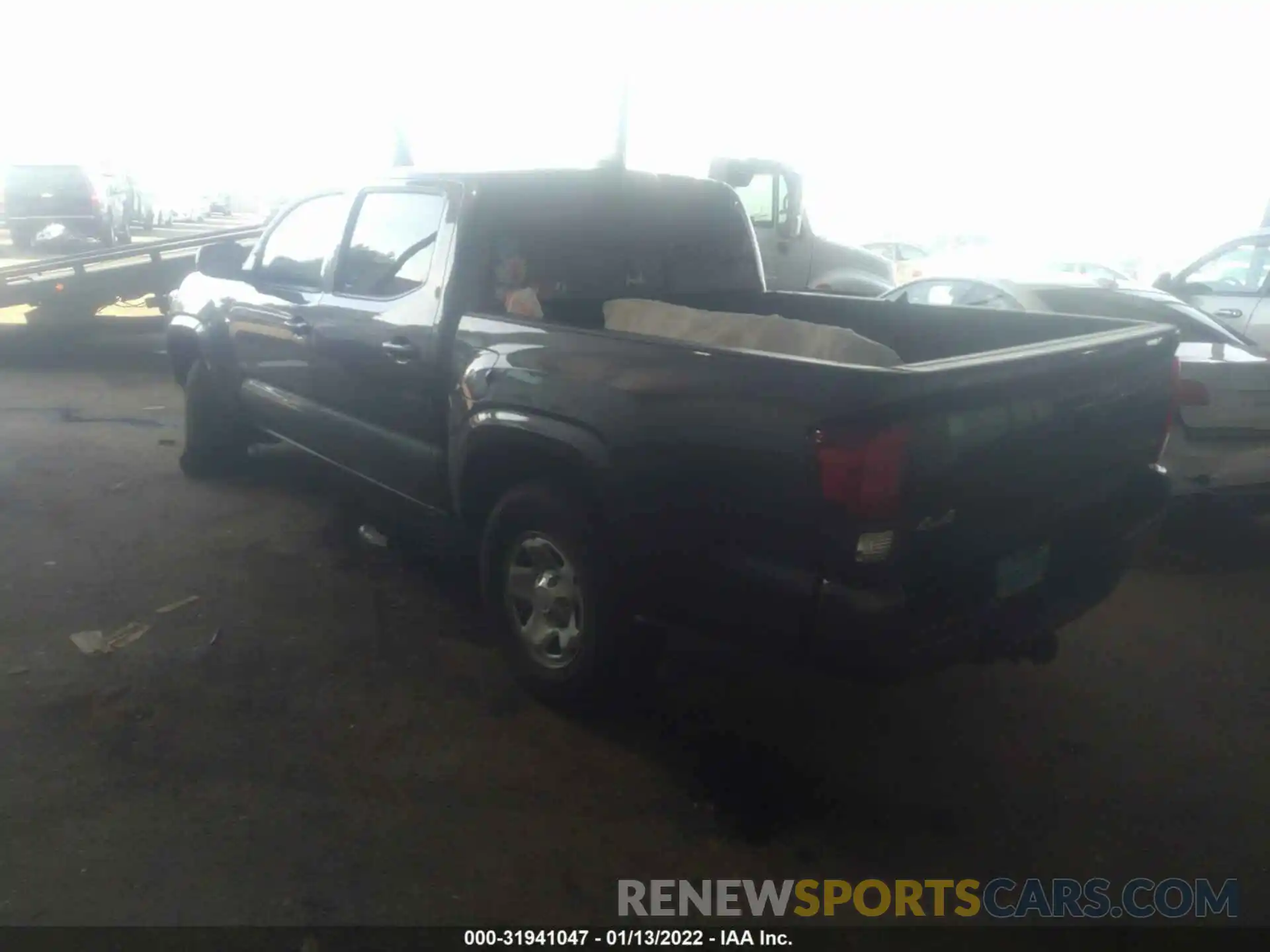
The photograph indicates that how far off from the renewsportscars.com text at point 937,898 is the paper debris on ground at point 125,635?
2.47 meters

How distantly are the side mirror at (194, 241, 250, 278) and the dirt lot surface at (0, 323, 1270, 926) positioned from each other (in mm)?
1677

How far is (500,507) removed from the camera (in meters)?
3.58

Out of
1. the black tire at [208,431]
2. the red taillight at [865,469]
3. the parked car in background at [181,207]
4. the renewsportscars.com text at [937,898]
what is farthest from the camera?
the parked car in background at [181,207]

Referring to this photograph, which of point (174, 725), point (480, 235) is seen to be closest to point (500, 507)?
point (480, 235)

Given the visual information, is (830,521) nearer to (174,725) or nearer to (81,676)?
(174,725)

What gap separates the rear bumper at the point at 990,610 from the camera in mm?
2584

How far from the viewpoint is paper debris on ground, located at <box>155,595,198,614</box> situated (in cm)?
433

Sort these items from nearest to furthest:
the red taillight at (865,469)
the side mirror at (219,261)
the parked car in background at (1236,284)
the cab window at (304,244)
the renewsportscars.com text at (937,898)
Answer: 1. the red taillight at (865,469)
2. the renewsportscars.com text at (937,898)
3. the cab window at (304,244)
4. the side mirror at (219,261)
5. the parked car in background at (1236,284)

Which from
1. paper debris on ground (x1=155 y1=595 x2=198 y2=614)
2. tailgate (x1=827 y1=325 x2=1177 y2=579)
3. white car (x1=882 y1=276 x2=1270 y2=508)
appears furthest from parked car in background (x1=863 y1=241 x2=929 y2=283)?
paper debris on ground (x1=155 y1=595 x2=198 y2=614)

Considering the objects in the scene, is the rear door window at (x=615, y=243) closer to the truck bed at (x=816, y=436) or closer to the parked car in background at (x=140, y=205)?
the truck bed at (x=816, y=436)

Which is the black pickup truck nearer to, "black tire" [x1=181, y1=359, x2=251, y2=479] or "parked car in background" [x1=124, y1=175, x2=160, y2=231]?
"black tire" [x1=181, y1=359, x2=251, y2=479]

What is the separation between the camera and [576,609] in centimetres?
342

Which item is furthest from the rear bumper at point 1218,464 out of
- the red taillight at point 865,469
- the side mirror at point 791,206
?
the side mirror at point 791,206

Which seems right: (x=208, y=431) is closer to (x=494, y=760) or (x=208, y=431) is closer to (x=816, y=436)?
(x=494, y=760)
